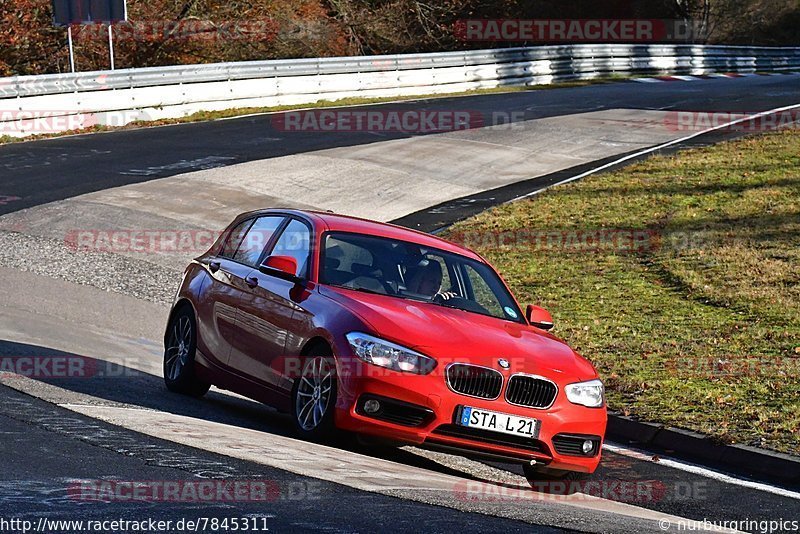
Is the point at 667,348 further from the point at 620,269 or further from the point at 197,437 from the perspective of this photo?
the point at 197,437

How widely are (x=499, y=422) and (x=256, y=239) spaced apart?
295 centimetres

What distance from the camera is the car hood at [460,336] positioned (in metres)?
8.02

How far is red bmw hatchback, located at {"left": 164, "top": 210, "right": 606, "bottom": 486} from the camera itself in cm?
791

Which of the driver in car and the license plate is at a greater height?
the driver in car

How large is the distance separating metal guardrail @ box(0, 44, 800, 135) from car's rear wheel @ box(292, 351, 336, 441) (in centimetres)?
1845

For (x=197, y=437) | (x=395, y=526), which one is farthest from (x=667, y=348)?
(x=395, y=526)

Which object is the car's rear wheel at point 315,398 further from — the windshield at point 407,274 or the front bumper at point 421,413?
the windshield at point 407,274

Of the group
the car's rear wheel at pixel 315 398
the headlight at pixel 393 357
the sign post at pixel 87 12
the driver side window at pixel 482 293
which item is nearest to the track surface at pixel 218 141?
the sign post at pixel 87 12

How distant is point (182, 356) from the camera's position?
10305 millimetres

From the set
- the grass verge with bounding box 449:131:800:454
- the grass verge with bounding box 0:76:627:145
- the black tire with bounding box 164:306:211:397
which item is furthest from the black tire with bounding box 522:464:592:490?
the grass verge with bounding box 0:76:627:145

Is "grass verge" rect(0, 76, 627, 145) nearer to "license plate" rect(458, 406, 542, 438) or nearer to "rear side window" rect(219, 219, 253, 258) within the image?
"rear side window" rect(219, 219, 253, 258)

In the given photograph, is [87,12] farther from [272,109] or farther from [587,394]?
[587,394]

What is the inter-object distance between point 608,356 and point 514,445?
4654mm

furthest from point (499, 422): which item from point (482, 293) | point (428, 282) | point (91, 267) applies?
point (91, 267)
